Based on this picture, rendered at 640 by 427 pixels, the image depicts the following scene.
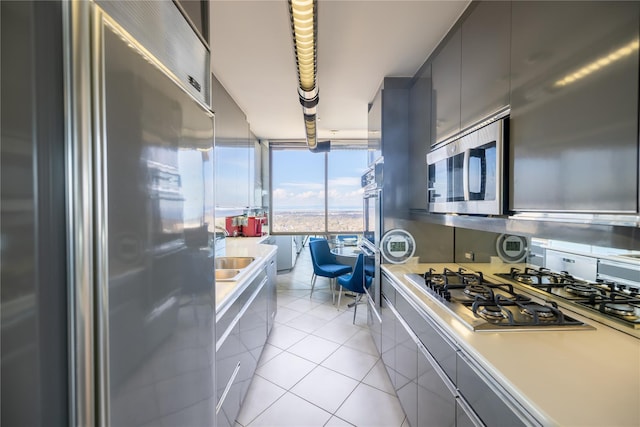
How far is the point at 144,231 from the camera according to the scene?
0.69 m

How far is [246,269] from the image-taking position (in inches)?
85.7

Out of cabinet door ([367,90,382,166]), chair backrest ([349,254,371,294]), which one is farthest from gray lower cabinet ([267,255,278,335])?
cabinet door ([367,90,382,166])

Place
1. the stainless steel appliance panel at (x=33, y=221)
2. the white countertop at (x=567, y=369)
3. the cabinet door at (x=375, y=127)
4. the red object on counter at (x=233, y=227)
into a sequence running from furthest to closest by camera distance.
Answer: the red object on counter at (x=233, y=227) → the cabinet door at (x=375, y=127) → the white countertop at (x=567, y=369) → the stainless steel appliance panel at (x=33, y=221)

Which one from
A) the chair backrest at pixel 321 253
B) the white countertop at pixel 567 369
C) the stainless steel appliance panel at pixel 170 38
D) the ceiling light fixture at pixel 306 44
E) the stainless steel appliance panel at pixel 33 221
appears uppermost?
the ceiling light fixture at pixel 306 44

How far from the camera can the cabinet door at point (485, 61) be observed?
49.6 inches

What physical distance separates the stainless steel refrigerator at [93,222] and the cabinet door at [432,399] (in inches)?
41.7

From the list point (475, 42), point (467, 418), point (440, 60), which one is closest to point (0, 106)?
point (467, 418)

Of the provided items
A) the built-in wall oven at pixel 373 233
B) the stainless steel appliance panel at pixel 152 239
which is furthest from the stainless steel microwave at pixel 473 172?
the stainless steel appliance panel at pixel 152 239

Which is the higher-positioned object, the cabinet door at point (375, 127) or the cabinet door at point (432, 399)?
the cabinet door at point (375, 127)

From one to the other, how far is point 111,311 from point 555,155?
1.36 m

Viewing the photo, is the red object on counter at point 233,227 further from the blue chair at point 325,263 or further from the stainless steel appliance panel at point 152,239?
the stainless steel appliance panel at point 152,239

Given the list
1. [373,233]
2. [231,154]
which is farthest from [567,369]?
[231,154]

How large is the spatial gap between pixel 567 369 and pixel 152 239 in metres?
1.30

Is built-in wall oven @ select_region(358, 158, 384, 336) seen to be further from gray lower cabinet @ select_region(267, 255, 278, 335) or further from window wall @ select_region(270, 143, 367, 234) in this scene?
window wall @ select_region(270, 143, 367, 234)
